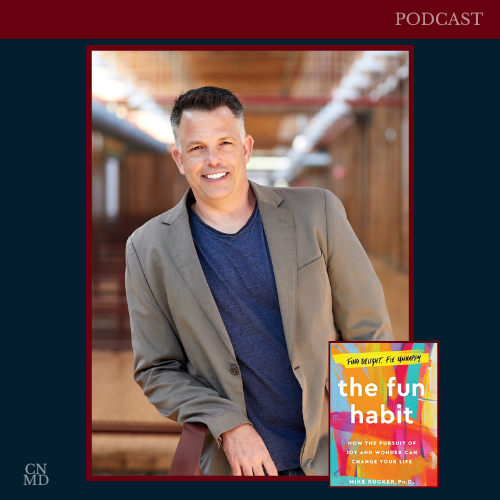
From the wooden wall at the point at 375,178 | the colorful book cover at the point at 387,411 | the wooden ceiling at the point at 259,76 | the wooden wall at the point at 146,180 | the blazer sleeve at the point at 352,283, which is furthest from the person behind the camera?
the wooden wall at the point at 375,178

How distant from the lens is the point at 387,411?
4.24ft

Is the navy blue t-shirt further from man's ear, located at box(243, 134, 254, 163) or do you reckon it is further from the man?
man's ear, located at box(243, 134, 254, 163)

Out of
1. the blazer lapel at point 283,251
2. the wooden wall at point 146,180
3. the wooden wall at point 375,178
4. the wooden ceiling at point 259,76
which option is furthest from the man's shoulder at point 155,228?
the wooden wall at point 375,178

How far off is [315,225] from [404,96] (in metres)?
7.50

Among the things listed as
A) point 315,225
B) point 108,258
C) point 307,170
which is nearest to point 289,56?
point 307,170

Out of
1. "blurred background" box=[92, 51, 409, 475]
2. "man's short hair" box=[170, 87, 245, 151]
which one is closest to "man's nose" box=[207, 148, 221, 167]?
"man's short hair" box=[170, 87, 245, 151]

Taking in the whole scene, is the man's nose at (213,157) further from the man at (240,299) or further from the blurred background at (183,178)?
the blurred background at (183,178)

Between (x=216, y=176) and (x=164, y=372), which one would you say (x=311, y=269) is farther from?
(x=164, y=372)

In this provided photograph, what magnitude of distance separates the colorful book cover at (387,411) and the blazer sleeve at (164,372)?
0.30 m

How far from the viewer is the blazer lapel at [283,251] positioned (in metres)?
1.53

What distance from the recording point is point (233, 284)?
1.56 metres

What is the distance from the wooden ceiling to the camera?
711 cm

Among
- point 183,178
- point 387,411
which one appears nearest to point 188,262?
point 387,411

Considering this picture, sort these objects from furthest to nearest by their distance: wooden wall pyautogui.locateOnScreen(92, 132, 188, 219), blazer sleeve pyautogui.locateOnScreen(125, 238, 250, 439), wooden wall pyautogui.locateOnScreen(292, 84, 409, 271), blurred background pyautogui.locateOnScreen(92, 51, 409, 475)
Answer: wooden wall pyautogui.locateOnScreen(292, 84, 409, 271) → wooden wall pyautogui.locateOnScreen(92, 132, 188, 219) → blurred background pyautogui.locateOnScreen(92, 51, 409, 475) → blazer sleeve pyautogui.locateOnScreen(125, 238, 250, 439)
